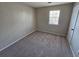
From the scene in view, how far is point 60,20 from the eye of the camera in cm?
393

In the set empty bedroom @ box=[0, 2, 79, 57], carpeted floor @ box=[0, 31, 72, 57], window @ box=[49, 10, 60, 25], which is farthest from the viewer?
window @ box=[49, 10, 60, 25]

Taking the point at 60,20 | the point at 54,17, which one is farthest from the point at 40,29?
the point at 60,20

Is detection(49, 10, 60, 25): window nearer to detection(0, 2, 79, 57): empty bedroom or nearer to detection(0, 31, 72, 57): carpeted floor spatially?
detection(0, 2, 79, 57): empty bedroom

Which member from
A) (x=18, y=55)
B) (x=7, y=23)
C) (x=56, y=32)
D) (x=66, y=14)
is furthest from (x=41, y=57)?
(x=66, y=14)

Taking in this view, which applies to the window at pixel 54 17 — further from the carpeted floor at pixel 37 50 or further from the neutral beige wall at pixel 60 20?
the carpeted floor at pixel 37 50

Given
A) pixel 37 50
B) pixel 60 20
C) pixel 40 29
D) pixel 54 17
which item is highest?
pixel 54 17

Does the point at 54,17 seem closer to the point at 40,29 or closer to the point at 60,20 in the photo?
the point at 60,20

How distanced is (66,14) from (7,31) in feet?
11.4

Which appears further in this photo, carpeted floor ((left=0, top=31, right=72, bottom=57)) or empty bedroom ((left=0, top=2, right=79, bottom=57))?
empty bedroom ((left=0, top=2, right=79, bottom=57))

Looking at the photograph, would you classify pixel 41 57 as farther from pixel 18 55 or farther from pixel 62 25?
pixel 62 25

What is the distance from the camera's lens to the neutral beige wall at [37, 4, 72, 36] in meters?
3.61

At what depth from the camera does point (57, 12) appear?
3.99 meters

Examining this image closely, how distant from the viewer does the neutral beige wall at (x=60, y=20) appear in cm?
361

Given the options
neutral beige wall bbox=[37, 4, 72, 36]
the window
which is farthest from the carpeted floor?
the window
